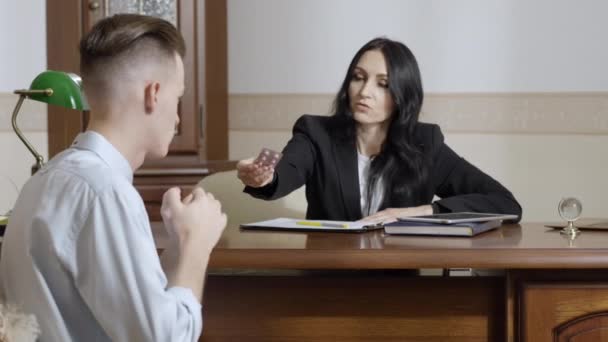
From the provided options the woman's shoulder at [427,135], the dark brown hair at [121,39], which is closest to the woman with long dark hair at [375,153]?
the woman's shoulder at [427,135]

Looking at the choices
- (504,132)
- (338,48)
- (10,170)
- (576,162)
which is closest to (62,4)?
(10,170)

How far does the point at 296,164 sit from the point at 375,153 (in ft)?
Answer: 0.95

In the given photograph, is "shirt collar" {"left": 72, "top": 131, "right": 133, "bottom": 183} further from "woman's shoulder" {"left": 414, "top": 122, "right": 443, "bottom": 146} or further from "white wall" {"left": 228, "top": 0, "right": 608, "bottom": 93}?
"white wall" {"left": 228, "top": 0, "right": 608, "bottom": 93}

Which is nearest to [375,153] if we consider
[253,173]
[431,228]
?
[253,173]

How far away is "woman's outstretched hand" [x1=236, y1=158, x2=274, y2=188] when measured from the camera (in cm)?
257

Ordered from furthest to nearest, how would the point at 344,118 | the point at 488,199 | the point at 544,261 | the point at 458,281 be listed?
1. the point at 344,118
2. the point at 488,199
3. the point at 458,281
4. the point at 544,261

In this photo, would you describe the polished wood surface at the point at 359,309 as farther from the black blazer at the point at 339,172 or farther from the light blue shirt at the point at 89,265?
the light blue shirt at the point at 89,265

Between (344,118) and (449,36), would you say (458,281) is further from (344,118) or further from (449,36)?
(449,36)

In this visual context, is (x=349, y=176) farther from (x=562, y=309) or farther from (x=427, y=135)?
(x=562, y=309)

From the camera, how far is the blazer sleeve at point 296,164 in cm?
281

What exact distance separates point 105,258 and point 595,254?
1.24 m

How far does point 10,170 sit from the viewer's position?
5.06 meters

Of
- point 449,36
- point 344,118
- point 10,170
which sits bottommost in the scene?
point 10,170

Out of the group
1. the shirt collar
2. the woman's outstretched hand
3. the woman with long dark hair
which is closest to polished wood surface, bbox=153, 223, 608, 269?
the woman's outstretched hand
